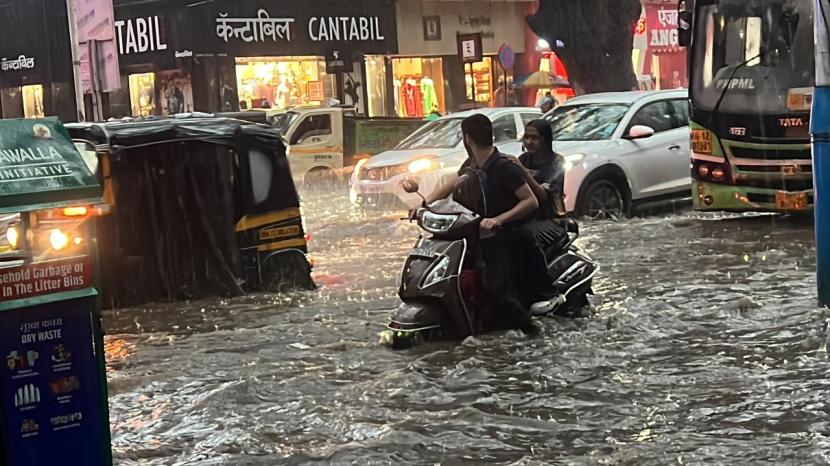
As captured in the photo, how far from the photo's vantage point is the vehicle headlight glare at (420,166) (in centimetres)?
1672

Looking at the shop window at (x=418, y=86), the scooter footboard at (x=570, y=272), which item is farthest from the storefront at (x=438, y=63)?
the scooter footboard at (x=570, y=272)

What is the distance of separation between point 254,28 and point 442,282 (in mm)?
23970

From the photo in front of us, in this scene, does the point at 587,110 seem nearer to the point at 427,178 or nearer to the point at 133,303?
the point at 427,178

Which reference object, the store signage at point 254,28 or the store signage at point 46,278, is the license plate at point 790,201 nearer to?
the store signage at point 46,278

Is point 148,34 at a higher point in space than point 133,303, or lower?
higher

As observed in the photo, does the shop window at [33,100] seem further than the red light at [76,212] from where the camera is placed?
Yes

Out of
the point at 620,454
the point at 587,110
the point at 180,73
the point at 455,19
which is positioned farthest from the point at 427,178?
the point at 455,19

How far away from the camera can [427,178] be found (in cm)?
1642

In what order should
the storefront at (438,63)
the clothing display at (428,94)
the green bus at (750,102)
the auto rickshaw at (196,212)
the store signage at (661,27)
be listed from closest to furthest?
the auto rickshaw at (196,212) < the green bus at (750,102) < the storefront at (438,63) < the clothing display at (428,94) < the store signage at (661,27)

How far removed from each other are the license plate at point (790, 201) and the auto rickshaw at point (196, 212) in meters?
5.83

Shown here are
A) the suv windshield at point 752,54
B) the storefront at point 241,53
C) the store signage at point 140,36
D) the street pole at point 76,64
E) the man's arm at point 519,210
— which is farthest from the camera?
the store signage at point 140,36

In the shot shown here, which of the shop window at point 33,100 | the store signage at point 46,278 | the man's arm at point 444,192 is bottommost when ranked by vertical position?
the man's arm at point 444,192

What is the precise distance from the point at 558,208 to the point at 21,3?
30316 mm

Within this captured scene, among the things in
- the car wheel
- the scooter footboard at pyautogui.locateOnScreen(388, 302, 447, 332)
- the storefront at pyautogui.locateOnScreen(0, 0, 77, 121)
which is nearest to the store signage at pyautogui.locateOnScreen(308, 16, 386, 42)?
the storefront at pyautogui.locateOnScreen(0, 0, 77, 121)
